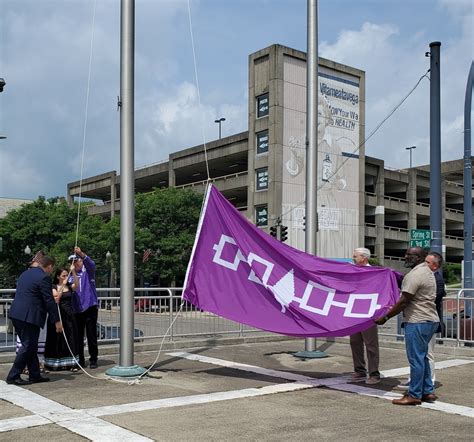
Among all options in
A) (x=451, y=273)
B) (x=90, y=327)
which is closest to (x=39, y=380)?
(x=90, y=327)

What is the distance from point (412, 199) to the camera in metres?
63.5

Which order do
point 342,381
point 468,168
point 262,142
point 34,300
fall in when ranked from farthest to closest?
point 262,142
point 468,168
point 342,381
point 34,300

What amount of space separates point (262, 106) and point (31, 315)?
4173 cm

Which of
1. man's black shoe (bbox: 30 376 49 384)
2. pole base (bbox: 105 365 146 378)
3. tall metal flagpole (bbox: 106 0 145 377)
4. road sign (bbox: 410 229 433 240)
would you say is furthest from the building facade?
man's black shoe (bbox: 30 376 49 384)

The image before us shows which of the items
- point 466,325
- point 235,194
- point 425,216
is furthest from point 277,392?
point 425,216

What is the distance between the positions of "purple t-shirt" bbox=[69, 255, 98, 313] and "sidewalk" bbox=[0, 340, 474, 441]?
1.09m

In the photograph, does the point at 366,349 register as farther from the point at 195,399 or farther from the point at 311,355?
the point at 195,399

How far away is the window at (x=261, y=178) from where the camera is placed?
4878cm

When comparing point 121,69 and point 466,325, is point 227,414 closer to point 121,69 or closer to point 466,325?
point 121,69

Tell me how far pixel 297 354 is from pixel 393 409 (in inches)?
177

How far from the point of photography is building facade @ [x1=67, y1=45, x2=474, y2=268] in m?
48.3

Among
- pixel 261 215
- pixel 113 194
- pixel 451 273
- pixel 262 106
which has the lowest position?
pixel 451 273

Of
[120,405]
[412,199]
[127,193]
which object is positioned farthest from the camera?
[412,199]

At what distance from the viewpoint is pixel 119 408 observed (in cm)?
755
